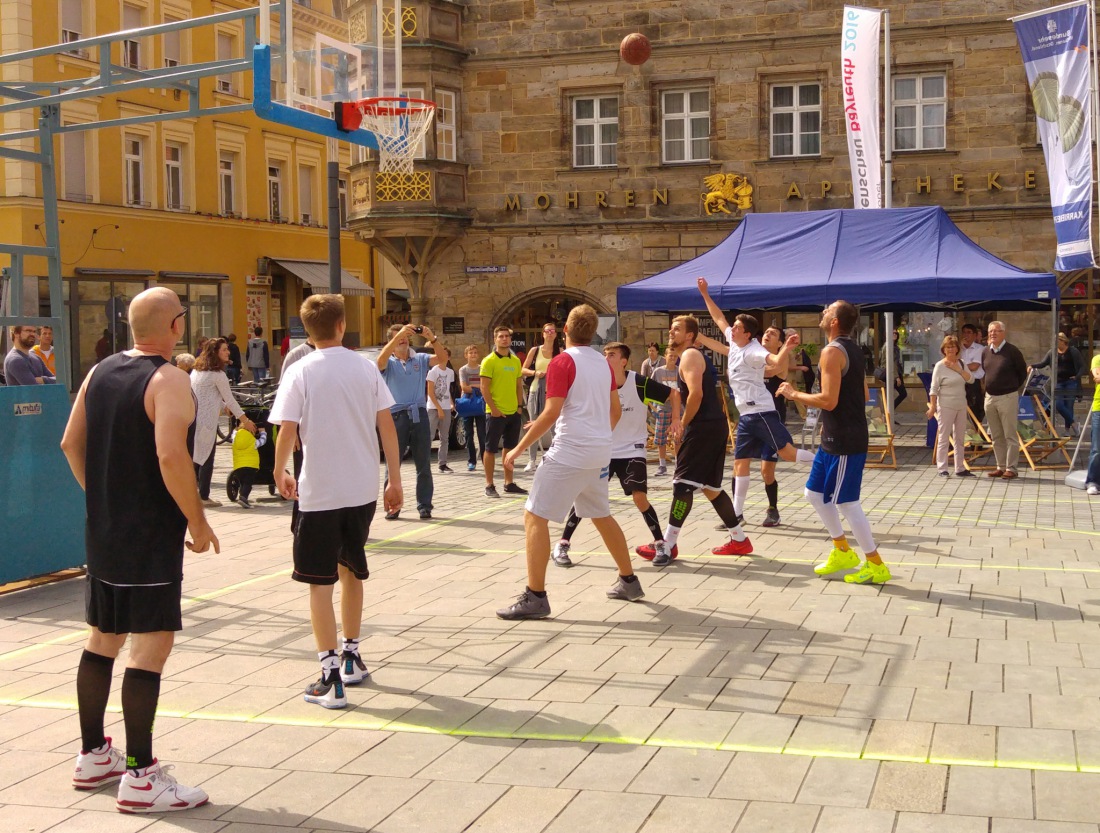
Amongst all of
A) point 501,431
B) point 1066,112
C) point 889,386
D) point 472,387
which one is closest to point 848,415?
point 501,431

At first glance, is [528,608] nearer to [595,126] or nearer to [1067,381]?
[1067,381]

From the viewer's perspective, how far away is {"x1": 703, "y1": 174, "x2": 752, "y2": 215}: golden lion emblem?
2577 cm

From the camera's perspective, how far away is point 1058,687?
19.6ft

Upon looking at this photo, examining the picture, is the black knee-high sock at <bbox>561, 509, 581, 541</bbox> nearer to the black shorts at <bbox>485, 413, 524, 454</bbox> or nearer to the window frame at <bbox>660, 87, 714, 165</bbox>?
the black shorts at <bbox>485, 413, 524, 454</bbox>

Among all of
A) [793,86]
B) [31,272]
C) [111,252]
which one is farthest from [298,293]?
[793,86]

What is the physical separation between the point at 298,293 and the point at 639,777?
37553 mm

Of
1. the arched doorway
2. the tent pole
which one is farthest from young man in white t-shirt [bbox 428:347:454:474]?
the arched doorway

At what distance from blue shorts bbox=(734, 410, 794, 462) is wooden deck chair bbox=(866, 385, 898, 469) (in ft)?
20.4

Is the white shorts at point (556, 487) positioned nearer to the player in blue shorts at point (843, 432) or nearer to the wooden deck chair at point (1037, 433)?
the player in blue shorts at point (843, 432)

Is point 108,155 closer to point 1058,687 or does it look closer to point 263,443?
point 263,443

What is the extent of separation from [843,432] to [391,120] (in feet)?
16.5

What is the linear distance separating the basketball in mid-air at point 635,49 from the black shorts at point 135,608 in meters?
22.4

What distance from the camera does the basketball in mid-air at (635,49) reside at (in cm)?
2567

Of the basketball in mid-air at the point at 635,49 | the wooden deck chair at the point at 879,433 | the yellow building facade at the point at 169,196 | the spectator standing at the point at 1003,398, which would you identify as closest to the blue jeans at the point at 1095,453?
the spectator standing at the point at 1003,398
